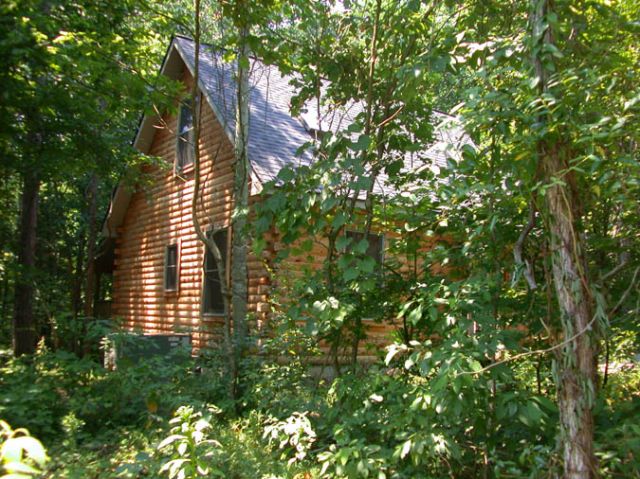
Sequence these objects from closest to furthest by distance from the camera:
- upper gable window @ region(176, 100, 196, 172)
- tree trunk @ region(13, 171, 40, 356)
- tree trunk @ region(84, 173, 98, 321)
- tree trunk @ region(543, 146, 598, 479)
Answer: tree trunk @ region(543, 146, 598, 479) < tree trunk @ region(13, 171, 40, 356) < upper gable window @ region(176, 100, 196, 172) < tree trunk @ region(84, 173, 98, 321)

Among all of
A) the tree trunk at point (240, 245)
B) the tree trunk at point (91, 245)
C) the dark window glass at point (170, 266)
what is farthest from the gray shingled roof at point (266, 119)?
the tree trunk at point (91, 245)

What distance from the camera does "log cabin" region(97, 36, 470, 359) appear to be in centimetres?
966

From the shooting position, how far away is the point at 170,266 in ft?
41.7

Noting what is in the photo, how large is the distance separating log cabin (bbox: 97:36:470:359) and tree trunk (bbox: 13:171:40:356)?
1761 mm

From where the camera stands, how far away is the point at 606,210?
4172 mm

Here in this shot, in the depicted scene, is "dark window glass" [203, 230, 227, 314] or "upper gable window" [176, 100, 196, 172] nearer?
"dark window glass" [203, 230, 227, 314]

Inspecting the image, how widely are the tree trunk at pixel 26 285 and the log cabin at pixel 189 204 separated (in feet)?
5.78

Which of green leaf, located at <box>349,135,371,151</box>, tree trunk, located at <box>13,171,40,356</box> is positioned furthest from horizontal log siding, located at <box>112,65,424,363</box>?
green leaf, located at <box>349,135,371,151</box>

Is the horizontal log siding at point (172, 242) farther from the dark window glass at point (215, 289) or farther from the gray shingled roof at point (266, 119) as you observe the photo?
the gray shingled roof at point (266, 119)

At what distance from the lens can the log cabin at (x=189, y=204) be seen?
31.7ft

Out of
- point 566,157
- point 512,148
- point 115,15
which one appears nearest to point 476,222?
point 512,148

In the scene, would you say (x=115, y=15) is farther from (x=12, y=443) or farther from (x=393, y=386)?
(x=12, y=443)

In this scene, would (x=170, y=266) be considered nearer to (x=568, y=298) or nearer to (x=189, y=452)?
(x=189, y=452)

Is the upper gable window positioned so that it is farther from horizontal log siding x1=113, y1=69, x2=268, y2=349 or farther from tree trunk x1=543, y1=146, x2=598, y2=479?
tree trunk x1=543, y1=146, x2=598, y2=479
